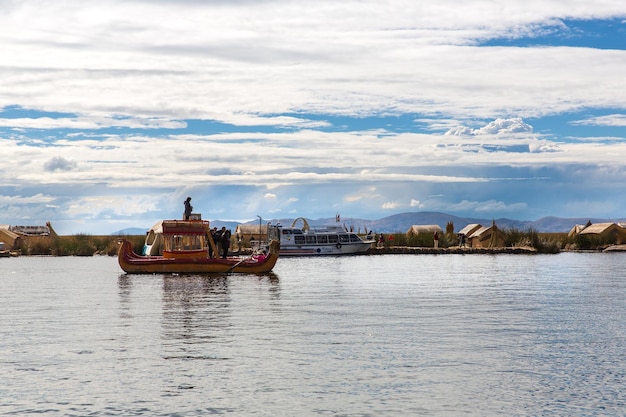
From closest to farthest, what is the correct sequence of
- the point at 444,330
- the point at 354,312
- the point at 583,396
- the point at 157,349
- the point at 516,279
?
the point at 583,396 → the point at 157,349 → the point at 444,330 → the point at 354,312 → the point at 516,279

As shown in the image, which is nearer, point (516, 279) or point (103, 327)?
point (103, 327)

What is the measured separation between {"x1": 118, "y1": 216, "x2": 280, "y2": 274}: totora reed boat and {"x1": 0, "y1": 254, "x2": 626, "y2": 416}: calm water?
474 inches

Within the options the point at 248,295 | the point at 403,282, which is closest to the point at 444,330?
the point at 248,295

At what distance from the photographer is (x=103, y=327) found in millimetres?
25922

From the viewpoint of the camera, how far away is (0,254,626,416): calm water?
15.8 meters

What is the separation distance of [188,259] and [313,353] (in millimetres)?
30942

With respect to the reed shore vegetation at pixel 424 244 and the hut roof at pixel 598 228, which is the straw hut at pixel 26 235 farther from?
the hut roof at pixel 598 228

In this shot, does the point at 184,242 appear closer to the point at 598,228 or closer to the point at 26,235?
the point at 26,235

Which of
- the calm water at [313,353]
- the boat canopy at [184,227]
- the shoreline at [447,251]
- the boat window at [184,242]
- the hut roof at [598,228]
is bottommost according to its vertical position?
the calm water at [313,353]

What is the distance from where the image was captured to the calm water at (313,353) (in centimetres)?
1580

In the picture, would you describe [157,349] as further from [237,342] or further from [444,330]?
[444,330]

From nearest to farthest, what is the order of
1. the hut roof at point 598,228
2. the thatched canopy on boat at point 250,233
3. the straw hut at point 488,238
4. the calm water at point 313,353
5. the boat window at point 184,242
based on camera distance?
1. the calm water at point 313,353
2. the boat window at point 184,242
3. the straw hut at point 488,238
4. the thatched canopy on boat at point 250,233
5. the hut roof at point 598,228

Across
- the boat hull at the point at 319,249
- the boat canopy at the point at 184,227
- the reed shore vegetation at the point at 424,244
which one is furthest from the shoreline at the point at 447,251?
the boat canopy at the point at 184,227

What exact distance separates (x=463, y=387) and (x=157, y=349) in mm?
7983
